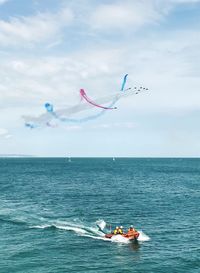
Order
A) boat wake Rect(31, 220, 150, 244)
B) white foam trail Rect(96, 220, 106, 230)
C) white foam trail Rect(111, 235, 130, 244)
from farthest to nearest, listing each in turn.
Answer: white foam trail Rect(96, 220, 106, 230) → boat wake Rect(31, 220, 150, 244) → white foam trail Rect(111, 235, 130, 244)

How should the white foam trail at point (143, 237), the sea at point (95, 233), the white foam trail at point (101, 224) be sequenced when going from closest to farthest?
the sea at point (95, 233) < the white foam trail at point (143, 237) < the white foam trail at point (101, 224)

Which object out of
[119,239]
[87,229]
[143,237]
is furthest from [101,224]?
[143,237]

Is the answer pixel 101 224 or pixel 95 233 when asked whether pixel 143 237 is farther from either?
pixel 101 224

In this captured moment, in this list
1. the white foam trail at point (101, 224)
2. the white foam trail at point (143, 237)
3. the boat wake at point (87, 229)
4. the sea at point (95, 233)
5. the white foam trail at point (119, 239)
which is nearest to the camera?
the sea at point (95, 233)

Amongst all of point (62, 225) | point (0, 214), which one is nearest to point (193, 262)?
point (62, 225)

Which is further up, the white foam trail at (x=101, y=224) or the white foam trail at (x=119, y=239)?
the white foam trail at (x=101, y=224)

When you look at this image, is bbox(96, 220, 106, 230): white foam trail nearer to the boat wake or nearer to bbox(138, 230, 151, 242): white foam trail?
the boat wake

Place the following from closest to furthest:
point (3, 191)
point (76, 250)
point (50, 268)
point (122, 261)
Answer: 1. point (50, 268)
2. point (122, 261)
3. point (76, 250)
4. point (3, 191)

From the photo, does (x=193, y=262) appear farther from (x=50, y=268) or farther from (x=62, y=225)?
(x=62, y=225)

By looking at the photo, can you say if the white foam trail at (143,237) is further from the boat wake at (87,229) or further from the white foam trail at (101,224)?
the white foam trail at (101,224)

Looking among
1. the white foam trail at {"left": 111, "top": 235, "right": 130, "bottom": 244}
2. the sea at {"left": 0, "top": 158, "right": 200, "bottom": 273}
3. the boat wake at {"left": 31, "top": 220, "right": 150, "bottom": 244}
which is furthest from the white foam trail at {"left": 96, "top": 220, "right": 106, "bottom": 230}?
the white foam trail at {"left": 111, "top": 235, "right": 130, "bottom": 244}

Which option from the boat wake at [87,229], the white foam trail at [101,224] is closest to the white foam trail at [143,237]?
the boat wake at [87,229]
